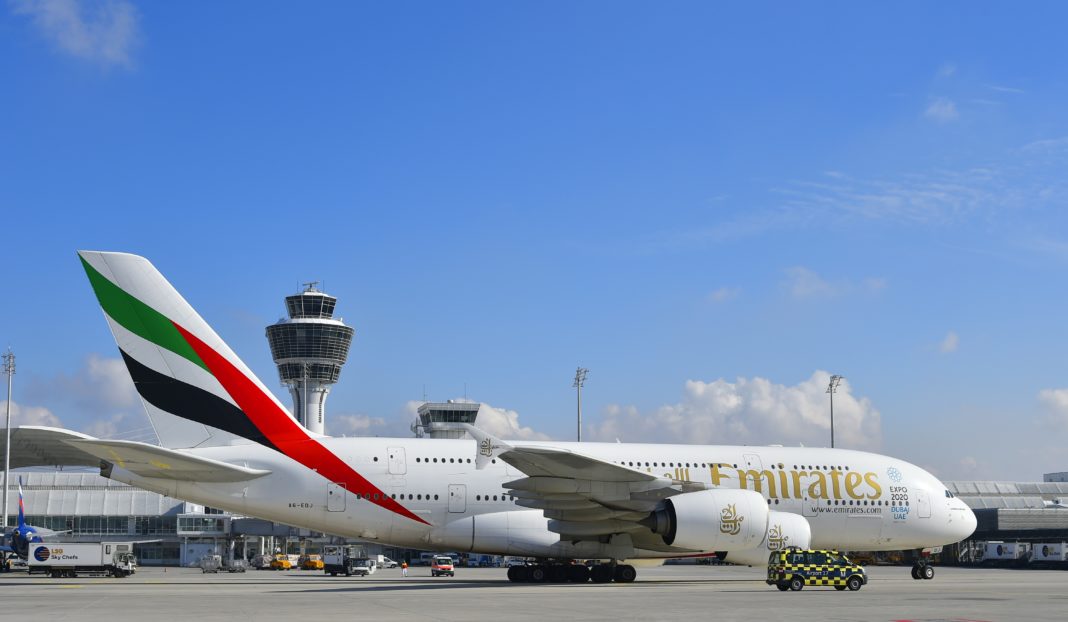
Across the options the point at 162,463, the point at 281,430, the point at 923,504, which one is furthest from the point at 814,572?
the point at 162,463

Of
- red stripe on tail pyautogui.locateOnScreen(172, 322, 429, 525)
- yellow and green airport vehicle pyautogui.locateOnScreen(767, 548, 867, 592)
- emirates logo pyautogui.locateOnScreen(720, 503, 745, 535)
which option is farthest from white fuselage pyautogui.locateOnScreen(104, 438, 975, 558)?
yellow and green airport vehicle pyautogui.locateOnScreen(767, 548, 867, 592)

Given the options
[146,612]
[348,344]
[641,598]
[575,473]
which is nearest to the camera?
[146,612]

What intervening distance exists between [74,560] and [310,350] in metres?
72.6

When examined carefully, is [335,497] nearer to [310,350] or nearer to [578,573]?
[578,573]

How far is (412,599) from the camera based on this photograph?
69.4 feet

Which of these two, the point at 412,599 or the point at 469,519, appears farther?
the point at 469,519

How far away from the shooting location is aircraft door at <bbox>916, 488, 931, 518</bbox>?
30672 mm

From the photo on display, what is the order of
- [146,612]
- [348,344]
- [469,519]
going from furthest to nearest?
1. [348,344]
2. [469,519]
3. [146,612]

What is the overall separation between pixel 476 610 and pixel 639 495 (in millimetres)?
9374

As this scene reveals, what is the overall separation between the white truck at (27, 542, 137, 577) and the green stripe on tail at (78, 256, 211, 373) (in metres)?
20.8

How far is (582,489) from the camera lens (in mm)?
25688

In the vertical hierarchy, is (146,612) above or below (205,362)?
below

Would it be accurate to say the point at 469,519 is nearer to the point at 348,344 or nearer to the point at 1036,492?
the point at 1036,492

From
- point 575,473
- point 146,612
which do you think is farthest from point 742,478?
point 146,612
